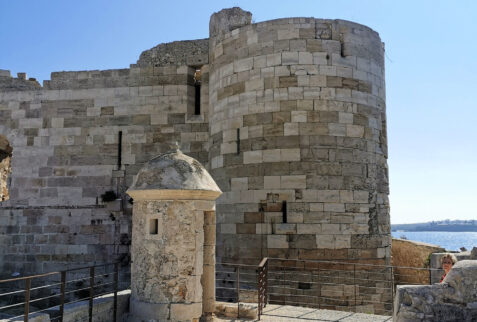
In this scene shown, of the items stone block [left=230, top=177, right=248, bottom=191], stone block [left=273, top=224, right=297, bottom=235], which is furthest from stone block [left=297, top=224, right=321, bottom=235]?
stone block [left=230, top=177, right=248, bottom=191]

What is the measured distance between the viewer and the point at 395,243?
1435 cm

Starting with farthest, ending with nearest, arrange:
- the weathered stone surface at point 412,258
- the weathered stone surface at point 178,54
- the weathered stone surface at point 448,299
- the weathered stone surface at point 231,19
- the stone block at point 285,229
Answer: the weathered stone surface at point 412,258, the weathered stone surface at point 178,54, the weathered stone surface at point 231,19, the stone block at point 285,229, the weathered stone surface at point 448,299

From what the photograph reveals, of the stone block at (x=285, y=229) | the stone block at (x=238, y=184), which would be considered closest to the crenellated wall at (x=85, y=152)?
the stone block at (x=238, y=184)

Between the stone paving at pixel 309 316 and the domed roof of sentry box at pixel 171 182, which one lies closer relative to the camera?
the domed roof of sentry box at pixel 171 182

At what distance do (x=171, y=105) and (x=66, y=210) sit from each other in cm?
399

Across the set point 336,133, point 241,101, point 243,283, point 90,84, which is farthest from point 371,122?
point 90,84

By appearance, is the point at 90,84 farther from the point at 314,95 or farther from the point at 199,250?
the point at 199,250

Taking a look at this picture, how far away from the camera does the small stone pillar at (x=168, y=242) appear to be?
5504 millimetres

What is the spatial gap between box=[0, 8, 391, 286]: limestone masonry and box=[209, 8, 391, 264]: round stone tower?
0.09 ft

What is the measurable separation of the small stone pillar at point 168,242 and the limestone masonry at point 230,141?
3.26 meters

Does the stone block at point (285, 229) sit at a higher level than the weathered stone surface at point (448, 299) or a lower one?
higher

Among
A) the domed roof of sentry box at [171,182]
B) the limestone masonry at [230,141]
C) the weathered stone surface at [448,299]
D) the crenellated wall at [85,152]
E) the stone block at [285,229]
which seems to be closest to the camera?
the weathered stone surface at [448,299]

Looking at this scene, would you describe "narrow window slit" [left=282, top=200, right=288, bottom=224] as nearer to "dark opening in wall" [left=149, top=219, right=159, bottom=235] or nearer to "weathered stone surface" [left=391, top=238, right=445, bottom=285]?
"dark opening in wall" [left=149, top=219, right=159, bottom=235]

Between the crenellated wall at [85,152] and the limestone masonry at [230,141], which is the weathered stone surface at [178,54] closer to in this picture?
the limestone masonry at [230,141]
